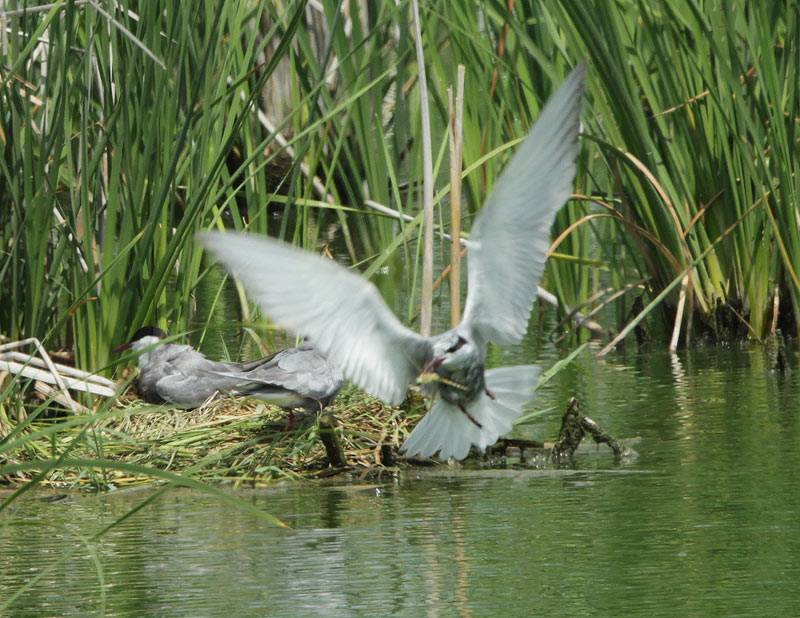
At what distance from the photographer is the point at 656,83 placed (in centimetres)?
550

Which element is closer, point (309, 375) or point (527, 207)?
point (527, 207)

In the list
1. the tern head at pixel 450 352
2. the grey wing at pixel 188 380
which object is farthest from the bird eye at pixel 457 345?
the grey wing at pixel 188 380

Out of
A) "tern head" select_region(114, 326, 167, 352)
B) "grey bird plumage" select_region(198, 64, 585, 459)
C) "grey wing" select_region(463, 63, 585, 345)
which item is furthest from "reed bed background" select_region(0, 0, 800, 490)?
"grey wing" select_region(463, 63, 585, 345)

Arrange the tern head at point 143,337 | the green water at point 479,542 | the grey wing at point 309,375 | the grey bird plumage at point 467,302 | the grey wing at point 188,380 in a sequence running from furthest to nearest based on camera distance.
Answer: the grey wing at point 188,380
the tern head at point 143,337
the grey wing at point 309,375
the grey bird plumage at point 467,302
the green water at point 479,542

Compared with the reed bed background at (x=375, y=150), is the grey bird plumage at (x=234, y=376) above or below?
below

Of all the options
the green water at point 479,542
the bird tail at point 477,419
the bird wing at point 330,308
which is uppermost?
the bird wing at point 330,308

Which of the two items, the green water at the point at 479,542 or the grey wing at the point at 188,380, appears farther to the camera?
the grey wing at the point at 188,380

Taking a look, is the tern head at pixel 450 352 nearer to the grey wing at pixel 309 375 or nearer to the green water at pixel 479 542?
the green water at pixel 479 542

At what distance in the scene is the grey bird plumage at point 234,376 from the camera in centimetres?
401

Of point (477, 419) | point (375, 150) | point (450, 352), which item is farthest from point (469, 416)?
point (375, 150)

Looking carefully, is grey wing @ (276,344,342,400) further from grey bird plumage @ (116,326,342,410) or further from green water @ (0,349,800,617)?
green water @ (0,349,800,617)

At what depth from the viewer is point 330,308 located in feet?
10.5

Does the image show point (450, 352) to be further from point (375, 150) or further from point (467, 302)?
point (375, 150)

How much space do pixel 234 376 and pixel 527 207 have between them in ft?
3.94
